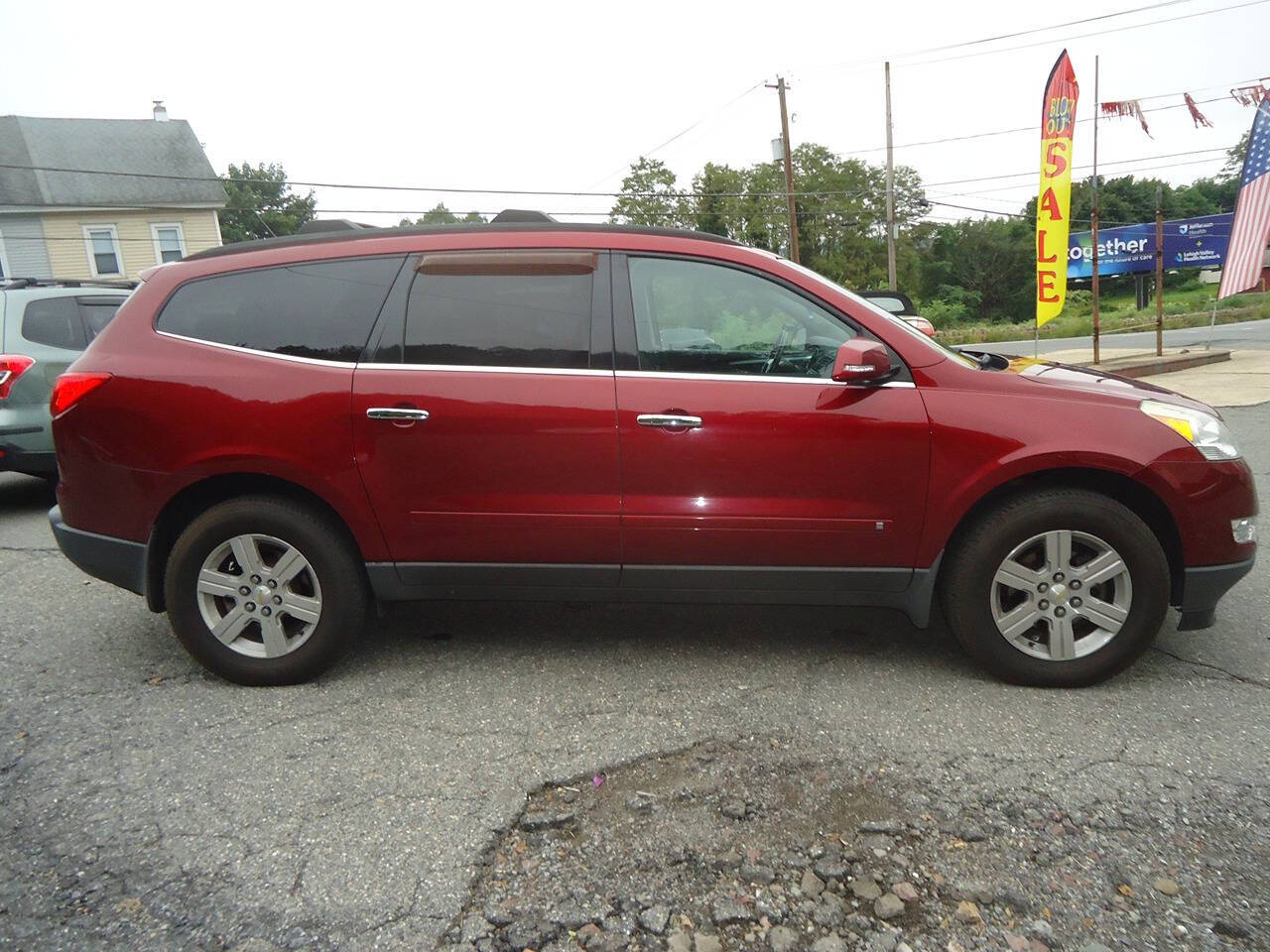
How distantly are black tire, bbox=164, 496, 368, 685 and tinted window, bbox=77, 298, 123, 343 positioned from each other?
4462 mm

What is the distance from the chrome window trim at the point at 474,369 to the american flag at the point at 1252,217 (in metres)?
14.9

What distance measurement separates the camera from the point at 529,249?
137 inches

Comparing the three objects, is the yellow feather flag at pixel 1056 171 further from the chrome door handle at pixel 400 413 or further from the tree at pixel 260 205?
the tree at pixel 260 205

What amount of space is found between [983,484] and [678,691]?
1363 mm

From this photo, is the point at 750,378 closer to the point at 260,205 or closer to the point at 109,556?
the point at 109,556

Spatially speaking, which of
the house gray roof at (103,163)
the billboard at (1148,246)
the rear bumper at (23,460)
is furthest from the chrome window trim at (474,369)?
the billboard at (1148,246)

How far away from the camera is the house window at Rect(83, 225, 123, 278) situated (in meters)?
31.3

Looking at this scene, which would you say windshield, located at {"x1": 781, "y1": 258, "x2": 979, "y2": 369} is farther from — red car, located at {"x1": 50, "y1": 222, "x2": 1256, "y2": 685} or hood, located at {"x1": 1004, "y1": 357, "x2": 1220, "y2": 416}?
hood, located at {"x1": 1004, "y1": 357, "x2": 1220, "y2": 416}

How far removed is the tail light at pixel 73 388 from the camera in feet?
11.4

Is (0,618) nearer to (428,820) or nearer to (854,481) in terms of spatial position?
(428,820)

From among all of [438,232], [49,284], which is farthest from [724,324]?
[49,284]

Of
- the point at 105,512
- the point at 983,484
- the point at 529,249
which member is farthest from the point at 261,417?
the point at 983,484

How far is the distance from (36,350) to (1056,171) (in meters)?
13.4

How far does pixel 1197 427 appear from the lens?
3287 mm
